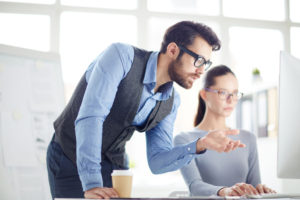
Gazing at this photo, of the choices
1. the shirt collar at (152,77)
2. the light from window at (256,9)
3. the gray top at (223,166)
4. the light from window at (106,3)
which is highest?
the light from window at (106,3)

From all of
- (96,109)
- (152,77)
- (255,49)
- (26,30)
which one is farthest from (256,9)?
(96,109)

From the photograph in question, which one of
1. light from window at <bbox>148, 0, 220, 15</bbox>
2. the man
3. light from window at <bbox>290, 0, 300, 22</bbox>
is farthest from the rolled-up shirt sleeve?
light from window at <bbox>290, 0, 300, 22</bbox>

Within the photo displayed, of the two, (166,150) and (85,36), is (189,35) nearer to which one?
(166,150)

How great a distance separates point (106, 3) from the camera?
3730mm

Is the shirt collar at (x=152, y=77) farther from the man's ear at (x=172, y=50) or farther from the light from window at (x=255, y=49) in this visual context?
the light from window at (x=255, y=49)

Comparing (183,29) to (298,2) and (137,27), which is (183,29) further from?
(298,2)

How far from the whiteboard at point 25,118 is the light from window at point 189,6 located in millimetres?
1894

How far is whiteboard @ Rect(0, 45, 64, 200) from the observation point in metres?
2.02

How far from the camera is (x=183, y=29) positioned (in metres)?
1.55

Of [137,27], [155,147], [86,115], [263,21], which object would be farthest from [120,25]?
[86,115]

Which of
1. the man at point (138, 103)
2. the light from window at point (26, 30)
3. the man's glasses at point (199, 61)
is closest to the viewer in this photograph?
the man at point (138, 103)

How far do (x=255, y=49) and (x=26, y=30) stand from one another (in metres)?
2.42

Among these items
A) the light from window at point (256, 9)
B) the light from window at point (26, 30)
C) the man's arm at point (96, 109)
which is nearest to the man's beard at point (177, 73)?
the man's arm at point (96, 109)

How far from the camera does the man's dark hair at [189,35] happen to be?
1.50m
